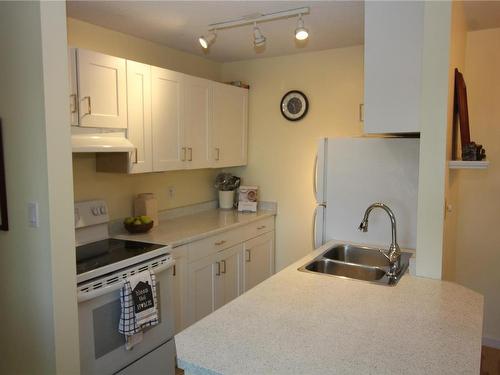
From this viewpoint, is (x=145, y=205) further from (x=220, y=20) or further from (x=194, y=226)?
(x=220, y=20)

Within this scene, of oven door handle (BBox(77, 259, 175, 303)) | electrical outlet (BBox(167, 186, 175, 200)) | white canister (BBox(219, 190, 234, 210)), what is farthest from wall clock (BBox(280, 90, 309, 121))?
oven door handle (BBox(77, 259, 175, 303))

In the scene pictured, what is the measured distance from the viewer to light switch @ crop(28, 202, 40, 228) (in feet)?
6.34

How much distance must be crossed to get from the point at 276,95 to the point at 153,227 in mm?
1711

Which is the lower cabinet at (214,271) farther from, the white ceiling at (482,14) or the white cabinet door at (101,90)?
the white ceiling at (482,14)

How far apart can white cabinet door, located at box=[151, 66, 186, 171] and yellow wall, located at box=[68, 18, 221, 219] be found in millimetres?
329

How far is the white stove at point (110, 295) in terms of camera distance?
2154 mm

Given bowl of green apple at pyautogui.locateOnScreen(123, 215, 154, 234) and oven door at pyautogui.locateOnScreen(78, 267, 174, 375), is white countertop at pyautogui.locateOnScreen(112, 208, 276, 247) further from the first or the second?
oven door at pyautogui.locateOnScreen(78, 267, 174, 375)

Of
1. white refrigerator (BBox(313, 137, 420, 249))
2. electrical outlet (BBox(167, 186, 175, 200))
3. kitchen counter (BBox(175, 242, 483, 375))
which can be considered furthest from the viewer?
electrical outlet (BBox(167, 186, 175, 200))

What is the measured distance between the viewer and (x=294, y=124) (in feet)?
12.8

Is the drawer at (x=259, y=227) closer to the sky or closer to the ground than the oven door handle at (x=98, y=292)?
closer to the sky

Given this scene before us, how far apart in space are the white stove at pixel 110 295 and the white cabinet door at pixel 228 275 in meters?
0.63

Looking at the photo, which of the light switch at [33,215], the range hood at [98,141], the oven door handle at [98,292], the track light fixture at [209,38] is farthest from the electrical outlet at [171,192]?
the light switch at [33,215]

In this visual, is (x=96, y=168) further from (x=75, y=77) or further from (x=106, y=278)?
(x=106, y=278)

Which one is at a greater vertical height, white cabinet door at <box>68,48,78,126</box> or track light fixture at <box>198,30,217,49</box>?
track light fixture at <box>198,30,217,49</box>
